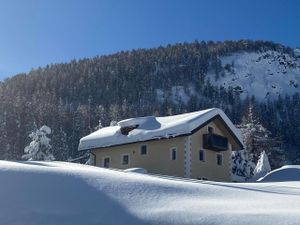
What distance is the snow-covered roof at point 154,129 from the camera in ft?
109

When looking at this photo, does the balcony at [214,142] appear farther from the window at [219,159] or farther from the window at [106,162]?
the window at [106,162]

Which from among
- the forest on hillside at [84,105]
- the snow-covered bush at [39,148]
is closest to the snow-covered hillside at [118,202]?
the snow-covered bush at [39,148]

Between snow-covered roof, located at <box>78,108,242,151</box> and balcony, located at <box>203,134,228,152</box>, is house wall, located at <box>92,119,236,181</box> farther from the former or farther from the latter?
snow-covered roof, located at <box>78,108,242,151</box>

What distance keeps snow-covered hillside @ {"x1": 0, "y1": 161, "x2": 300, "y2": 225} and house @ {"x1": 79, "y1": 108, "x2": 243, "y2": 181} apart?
20.8 m

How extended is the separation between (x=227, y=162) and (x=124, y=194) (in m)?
27.6

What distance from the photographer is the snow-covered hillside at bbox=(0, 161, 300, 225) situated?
9008 mm

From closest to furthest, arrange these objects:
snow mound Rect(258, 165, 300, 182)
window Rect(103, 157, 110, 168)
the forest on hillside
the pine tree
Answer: snow mound Rect(258, 165, 300, 182) < window Rect(103, 157, 110, 168) < the pine tree < the forest on hillside

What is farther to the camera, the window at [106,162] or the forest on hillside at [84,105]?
the forest on hillside at [84,105]

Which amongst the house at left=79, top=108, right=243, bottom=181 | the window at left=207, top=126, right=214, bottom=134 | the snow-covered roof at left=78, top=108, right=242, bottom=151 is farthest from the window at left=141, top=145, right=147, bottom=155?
the window at left=207, top=126, right=214, bottom=134

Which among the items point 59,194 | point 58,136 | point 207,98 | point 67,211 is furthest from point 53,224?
point 207,98

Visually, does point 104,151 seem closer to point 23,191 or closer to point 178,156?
point 178,156

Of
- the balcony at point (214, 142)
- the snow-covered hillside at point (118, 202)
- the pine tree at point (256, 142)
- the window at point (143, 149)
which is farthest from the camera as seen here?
the pine tree at point (256, 142)

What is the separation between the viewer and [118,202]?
995cm

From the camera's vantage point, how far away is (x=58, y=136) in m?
83.7
